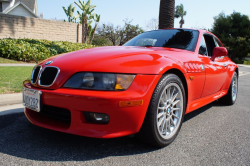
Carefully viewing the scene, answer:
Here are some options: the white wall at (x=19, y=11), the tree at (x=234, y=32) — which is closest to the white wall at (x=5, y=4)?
the white wall at (x=19, y=11)

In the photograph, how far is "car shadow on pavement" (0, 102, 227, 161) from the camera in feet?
6.72

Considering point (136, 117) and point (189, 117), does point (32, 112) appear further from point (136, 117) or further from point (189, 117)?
point (189, 117)

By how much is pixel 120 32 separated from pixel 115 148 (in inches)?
1209

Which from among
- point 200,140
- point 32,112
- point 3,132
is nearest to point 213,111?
point 200,140

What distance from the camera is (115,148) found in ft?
7.41

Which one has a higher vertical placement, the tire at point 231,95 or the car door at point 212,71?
the car door at point 212,71

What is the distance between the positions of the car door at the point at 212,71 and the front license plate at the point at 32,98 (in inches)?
87.0

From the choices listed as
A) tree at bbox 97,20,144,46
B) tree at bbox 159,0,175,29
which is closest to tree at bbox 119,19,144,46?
tree at bbox 97,20,144,46

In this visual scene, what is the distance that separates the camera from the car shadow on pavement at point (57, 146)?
205 centimetres

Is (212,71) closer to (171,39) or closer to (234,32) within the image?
(171,39)

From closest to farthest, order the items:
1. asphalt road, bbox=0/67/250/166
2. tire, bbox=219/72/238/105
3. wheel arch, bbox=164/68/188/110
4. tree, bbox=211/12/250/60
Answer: asphalt road, bbox=0/67/250/166 < wheel arch, bbox=164/68/188/110 < tire, bbox=219/72/238/105 < tree, bbox=211/12/250/60

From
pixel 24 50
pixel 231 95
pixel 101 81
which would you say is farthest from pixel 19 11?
pixel 101 81

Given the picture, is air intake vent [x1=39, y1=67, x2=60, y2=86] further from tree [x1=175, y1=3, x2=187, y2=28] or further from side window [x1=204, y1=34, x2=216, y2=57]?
tree [x1=175, y1=3, x2=187, y2=28]

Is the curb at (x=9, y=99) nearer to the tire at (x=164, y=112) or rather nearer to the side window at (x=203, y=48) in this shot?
the tire at (x=164, y=112)
